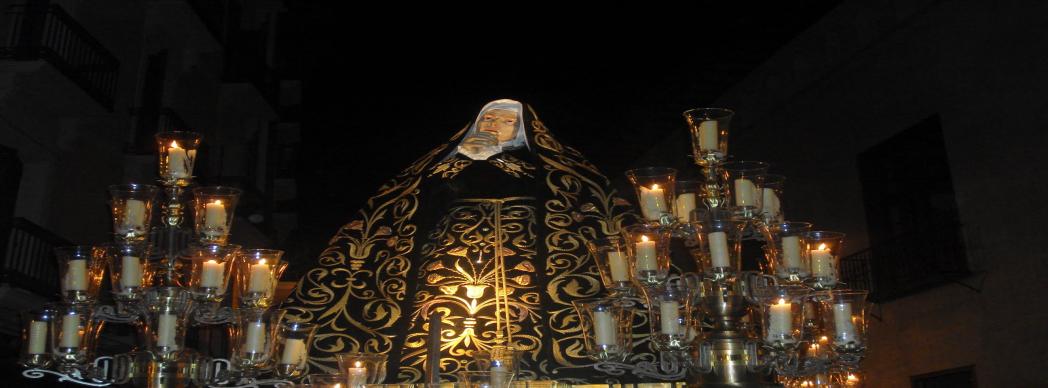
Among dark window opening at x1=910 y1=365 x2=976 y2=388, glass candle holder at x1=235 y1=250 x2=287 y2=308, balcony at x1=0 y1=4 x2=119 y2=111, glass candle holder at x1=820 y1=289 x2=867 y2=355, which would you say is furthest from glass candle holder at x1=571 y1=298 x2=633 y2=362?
dark window opening at x1=910 y1=365 x2=976 y2=388

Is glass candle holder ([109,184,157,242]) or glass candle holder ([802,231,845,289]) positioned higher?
glass candle holder ([109,184,157,242])

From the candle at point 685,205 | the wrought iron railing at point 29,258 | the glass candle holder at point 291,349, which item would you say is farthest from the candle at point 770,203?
the wrought iron railing at point 29,258

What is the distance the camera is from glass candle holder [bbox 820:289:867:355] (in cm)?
405

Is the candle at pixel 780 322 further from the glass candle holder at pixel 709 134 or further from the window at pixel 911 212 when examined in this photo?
the window at pixel 911 212

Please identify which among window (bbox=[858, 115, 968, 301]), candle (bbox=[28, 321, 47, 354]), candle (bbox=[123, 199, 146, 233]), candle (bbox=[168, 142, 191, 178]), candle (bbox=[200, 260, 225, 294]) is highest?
window (bbox=[858, 115, 968, 301])

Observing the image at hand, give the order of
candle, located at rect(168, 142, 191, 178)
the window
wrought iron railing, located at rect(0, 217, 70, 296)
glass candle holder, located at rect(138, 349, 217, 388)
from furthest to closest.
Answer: the window → wrought iron railing, located at rect(0, 217, 70, 296) → candle, located at rect(168, 142, 191, 178) → glass candle holder, located at rect(138, 349, 217, 388)

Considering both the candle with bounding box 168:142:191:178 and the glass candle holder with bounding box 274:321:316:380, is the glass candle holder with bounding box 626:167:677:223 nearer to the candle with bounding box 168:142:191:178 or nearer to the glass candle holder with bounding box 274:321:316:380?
the glass candle holder with bounding box 274:321:316:380

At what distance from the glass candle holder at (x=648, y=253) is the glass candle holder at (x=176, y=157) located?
76.2 inches

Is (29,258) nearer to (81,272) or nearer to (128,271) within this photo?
(81,272)

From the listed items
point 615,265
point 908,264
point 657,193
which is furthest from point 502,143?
point 908,264

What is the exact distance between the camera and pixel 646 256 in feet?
13.1

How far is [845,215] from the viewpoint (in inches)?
529

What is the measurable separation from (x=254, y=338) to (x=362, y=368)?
0.45 m

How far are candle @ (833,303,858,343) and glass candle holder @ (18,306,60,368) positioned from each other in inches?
125
